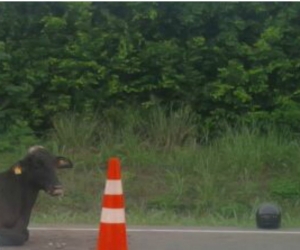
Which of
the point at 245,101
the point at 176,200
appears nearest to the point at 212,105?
the point at 245,101

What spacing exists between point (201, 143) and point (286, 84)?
5.39 feet

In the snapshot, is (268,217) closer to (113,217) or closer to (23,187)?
(23,187)

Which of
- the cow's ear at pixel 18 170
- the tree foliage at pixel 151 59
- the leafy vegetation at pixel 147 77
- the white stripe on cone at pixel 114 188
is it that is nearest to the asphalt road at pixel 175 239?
the cow's ear at pixel 18 170

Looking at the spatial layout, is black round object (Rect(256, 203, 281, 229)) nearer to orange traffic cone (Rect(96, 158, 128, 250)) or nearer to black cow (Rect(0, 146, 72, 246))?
black cow (Rect(0, 146, 72, 246))

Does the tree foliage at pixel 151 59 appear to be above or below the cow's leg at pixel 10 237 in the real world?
above

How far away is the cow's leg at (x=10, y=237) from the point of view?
32.1 ft

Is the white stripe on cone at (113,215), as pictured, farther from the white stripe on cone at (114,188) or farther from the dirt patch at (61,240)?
the dirt patch at (61,240)

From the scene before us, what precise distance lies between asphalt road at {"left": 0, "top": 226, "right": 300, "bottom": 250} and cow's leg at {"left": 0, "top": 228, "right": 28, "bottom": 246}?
0.08 meters

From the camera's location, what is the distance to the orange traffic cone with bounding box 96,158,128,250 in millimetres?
8695

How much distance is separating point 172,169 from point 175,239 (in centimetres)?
456

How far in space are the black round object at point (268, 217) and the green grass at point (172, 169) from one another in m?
0.94

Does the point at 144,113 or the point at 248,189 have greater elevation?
the point at 144,113

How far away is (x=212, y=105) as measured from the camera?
16.3 m

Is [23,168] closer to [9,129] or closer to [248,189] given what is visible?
[248,189]
